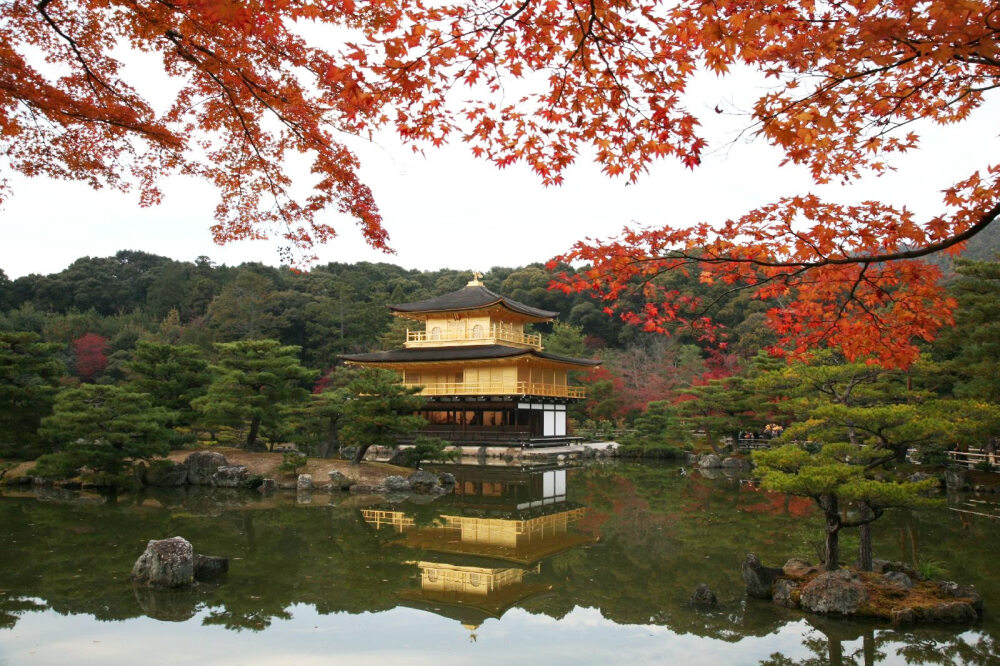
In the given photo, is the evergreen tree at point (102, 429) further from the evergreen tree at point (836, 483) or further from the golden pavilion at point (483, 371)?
the golden pavilion at point (483, 371)

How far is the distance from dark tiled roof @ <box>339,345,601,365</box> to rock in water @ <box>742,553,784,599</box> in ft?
56.7

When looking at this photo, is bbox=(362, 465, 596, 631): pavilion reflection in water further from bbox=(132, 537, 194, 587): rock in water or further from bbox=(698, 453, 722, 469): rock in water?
bbox=(698, 453, 722, 469): rock in water

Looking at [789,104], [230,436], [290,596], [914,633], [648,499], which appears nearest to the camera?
[789,104]

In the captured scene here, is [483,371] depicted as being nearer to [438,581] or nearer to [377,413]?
[377,413]

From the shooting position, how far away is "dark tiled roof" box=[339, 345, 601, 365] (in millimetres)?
23837

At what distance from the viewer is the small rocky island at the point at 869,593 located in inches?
211

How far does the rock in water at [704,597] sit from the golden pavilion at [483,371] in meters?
16.8

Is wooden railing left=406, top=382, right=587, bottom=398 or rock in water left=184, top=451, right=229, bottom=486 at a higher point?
wooden railing left=406, top=382, right=587, bottom=398

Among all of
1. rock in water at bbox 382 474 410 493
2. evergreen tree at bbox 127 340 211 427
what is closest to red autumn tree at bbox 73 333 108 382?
evergreen tree at bbox 127 340 211 427

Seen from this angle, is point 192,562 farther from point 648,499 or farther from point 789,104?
point 648,499

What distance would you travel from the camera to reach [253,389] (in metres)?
15.9

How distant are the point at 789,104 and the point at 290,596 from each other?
18.8 feet

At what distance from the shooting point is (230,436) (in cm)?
1964

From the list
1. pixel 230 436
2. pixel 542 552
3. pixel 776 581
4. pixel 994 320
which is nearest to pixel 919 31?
pixel 776 581
